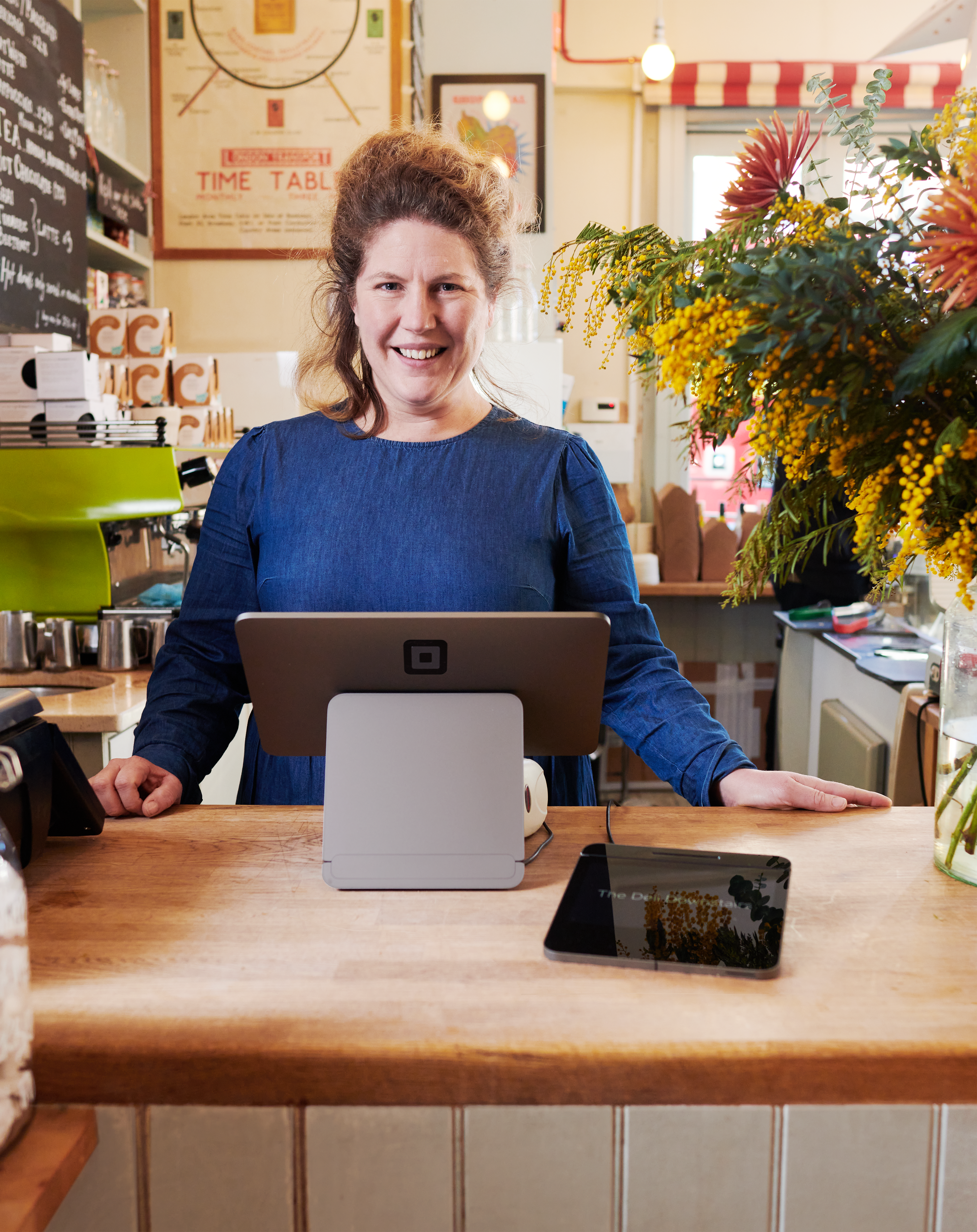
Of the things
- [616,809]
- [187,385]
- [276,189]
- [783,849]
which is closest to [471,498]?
[616,809]

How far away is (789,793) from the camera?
1211 millimetres

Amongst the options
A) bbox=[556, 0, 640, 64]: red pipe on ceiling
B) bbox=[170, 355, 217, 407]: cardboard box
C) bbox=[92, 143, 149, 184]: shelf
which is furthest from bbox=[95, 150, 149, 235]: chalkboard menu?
bbox=[556, 0, 640, 64]: red pipe on ceiling

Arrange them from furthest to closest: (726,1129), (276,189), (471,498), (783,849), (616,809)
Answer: (276,189), (471,498), (616,809), (783,849), (726,1129)

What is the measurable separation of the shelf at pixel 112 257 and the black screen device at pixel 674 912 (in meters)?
2.69

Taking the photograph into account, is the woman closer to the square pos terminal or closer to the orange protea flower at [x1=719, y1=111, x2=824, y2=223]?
the square pos terminal

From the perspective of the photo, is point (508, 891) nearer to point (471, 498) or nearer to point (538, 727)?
point (538, 727)

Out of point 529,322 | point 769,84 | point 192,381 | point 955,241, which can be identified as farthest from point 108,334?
point 769,84

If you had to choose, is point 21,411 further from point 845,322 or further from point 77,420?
point 845,322

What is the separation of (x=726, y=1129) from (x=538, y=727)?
413 mm

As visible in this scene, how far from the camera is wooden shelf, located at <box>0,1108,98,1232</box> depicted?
610mm

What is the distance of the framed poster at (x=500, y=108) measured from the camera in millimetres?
3666

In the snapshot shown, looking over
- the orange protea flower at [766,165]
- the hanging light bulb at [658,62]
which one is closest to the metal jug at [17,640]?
the orange protea flower at [766,165]

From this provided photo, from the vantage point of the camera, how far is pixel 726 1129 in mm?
745

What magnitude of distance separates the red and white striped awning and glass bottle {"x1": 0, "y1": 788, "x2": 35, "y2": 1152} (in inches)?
196
